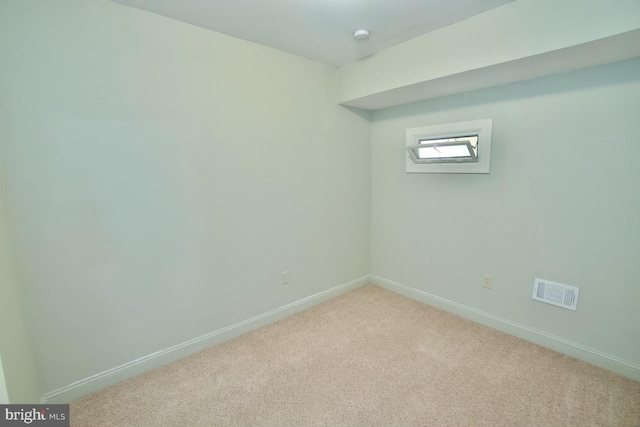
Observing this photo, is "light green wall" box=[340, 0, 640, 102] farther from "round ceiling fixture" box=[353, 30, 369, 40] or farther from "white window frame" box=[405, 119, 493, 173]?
"white window frame" box=[405, 119, 493, 173]

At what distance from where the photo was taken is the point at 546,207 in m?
2.12

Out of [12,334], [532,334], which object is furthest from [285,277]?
[532,334]

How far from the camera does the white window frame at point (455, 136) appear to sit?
7.77 feet

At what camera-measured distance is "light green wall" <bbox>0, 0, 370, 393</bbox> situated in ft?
5.08

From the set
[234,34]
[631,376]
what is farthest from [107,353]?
[631,376]

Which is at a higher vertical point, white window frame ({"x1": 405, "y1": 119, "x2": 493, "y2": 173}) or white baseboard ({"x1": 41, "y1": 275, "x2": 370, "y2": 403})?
white window frame ({"x1": 405, "y1": 119, "x2": 493, "y2": 173})

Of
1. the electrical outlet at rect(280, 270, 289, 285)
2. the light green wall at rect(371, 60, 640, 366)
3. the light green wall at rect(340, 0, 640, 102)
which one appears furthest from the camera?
the electrical outlet at rect(280, 270, 289, 285)

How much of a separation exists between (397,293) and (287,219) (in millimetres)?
1572

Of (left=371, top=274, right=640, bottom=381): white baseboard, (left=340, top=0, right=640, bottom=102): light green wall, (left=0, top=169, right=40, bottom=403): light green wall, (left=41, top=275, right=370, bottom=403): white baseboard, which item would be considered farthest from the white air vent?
(left=0, top=169, right=40, bottom=403): light green wall

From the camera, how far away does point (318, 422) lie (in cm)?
158

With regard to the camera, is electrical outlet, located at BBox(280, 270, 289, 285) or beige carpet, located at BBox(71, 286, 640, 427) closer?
beige carpet, located at BBox(71, 286, 640, 427)

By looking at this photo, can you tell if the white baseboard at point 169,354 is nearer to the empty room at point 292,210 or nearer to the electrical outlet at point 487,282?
the empty room at point 292,210

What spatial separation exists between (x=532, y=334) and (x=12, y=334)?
3334 mm

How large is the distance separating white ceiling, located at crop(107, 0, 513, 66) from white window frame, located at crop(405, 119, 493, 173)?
84 centimetres
